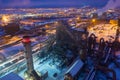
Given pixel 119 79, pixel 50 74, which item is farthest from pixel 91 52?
pixel 50 74

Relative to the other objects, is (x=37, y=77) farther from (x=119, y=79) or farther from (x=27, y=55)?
(x=119, y=79)

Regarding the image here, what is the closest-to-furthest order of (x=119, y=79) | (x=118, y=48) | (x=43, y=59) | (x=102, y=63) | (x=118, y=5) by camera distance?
(x=119, y=79) < (x=102, y=63) < (x=43, y=59) < (x=118, y=48) < (x=118, y=5)

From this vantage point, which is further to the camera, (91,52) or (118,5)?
(118,5)

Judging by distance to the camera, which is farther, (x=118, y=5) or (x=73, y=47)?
(x=118, y=5)

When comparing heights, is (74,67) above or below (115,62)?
above

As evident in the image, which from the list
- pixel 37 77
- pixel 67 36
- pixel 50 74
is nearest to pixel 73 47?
pixel 67 36

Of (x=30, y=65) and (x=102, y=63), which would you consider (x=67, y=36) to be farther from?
(x=30, y=65)

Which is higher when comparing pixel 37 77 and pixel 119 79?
pixel 37 77

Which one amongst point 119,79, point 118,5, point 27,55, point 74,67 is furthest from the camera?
point 118,5

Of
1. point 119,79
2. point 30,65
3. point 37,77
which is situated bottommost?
point 119,79
